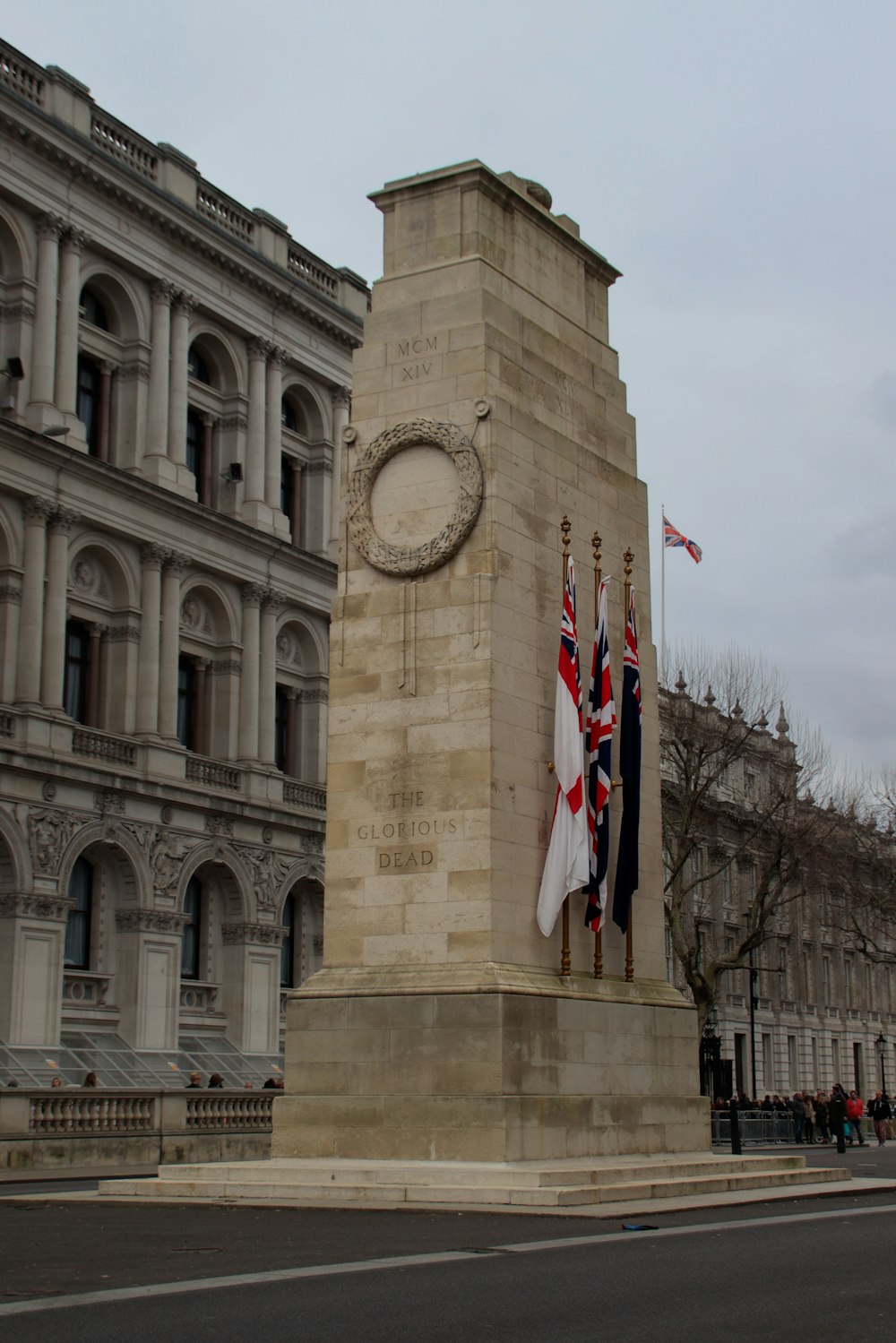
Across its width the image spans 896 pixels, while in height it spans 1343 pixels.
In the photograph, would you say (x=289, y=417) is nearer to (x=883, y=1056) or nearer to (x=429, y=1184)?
(x=429, y=1184)

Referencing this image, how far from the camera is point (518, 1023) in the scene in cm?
2131

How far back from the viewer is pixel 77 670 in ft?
159

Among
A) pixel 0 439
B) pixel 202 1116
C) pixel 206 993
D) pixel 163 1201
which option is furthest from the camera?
pixel 206 993

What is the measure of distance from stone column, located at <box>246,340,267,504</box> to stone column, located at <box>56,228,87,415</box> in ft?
24.3

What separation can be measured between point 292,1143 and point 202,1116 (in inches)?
546

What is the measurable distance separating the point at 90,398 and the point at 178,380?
9.39 feet

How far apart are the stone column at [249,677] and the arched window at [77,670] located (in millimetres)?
5682

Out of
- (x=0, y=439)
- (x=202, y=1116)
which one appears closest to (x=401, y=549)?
(x=202, y=1116)

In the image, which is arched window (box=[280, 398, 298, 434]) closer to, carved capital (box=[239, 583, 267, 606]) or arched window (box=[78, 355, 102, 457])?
carved capital (box=[239, 583, 267, 606])

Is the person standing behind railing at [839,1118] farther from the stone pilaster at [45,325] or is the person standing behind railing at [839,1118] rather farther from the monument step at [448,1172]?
the stone pilaster at [45,325]

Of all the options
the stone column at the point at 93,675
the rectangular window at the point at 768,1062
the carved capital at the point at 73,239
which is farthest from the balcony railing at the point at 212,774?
the rectangular window at the point at 768,1062

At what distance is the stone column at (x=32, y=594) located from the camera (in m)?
45.0

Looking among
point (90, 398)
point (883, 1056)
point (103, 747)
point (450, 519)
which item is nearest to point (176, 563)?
point (90, 398)

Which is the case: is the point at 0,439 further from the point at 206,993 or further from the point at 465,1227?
the point at 465,1227
